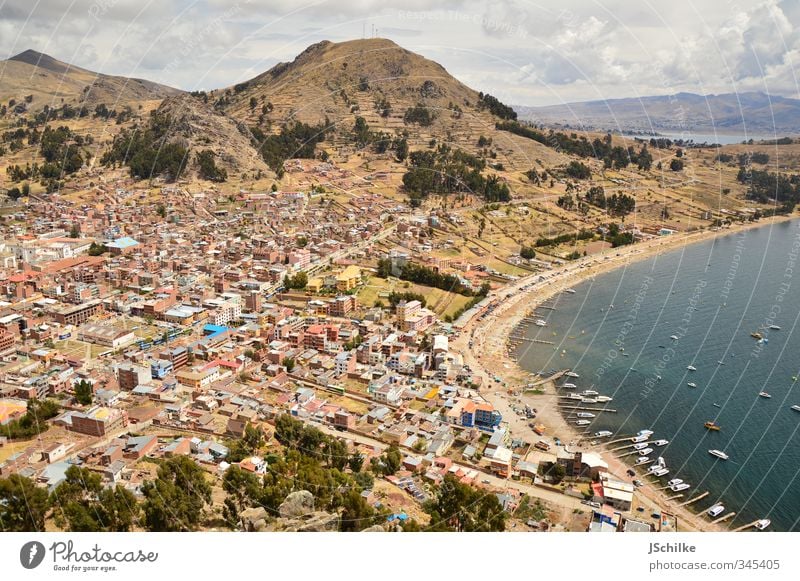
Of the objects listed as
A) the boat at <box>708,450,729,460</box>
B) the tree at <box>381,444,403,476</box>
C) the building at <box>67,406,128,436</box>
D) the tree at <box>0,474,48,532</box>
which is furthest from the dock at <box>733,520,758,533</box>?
the building at <box>67,406,128,436</box>

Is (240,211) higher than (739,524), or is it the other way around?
(240,211)

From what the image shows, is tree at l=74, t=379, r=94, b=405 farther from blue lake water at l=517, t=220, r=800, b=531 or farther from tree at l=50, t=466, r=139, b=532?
blue lake water at l=517, t=220, r=800, b=531

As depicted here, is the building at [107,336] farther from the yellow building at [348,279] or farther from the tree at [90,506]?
the tree at [90,506]

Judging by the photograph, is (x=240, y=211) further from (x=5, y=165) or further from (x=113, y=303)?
(x=5, y=165)

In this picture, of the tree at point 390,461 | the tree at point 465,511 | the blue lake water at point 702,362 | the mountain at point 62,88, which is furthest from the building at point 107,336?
the mountain at point 62,88

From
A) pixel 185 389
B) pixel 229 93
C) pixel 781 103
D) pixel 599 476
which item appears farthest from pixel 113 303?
pixel 781 103
